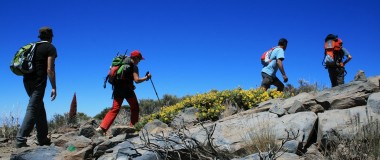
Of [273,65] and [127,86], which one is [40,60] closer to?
[127,86]

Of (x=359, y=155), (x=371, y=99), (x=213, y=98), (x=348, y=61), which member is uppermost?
(x=348, y=61)

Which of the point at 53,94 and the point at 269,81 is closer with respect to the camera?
the point at 53,94

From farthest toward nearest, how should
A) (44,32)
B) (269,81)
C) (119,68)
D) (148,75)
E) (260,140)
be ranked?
(269,81), (148,75), (119,68), (44,32), (260,140)

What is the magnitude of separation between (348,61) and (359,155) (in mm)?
5787

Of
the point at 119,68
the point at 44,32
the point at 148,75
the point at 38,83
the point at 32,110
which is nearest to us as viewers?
the point at 32,110

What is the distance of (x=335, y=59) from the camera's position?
30.9 ft

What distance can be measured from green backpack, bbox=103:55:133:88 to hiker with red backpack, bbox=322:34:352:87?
15.3 feet

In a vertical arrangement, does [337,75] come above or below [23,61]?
above

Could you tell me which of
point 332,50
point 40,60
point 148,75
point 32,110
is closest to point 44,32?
point 40,60

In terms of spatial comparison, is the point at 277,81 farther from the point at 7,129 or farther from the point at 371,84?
the point at 7,129

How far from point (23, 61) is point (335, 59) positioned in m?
6.75

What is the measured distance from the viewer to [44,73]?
6.58 meters

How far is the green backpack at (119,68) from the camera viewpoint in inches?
310

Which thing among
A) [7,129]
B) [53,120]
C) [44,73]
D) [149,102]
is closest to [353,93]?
[44,73]
